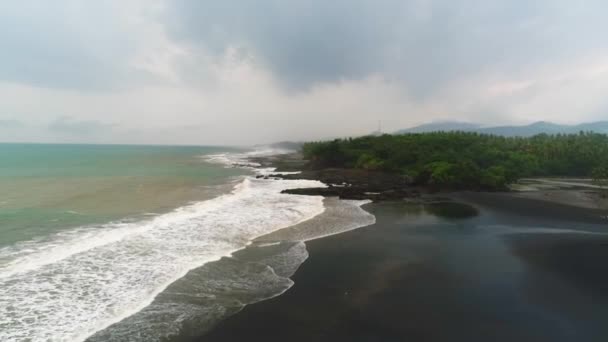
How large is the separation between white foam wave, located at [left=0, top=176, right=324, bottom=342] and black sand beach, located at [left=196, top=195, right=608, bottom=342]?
3.99 metres

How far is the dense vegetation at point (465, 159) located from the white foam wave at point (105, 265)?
24717 mm

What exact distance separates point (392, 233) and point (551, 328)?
1004cm

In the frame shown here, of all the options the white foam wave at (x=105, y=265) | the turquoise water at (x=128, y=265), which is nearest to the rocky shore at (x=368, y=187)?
the turquoise water at (x=128, y=265)

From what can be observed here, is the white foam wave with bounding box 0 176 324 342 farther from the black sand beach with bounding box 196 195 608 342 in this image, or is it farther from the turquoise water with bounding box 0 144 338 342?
the black sand beach with bounding box 196 195 608 342

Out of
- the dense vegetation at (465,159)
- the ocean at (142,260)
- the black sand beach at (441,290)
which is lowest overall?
the black sand beach at (441,290)

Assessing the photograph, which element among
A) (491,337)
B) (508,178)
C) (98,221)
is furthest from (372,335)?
(508,178)

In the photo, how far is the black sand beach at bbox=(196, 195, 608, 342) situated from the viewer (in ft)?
30.1

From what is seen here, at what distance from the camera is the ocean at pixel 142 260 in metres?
9.59

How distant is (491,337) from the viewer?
8.96m

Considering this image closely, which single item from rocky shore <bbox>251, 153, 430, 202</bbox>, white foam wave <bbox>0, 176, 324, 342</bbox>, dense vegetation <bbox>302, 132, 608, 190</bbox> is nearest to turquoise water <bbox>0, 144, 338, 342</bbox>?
white foam wave <bbox>0, 176, 324, 342</bbox>

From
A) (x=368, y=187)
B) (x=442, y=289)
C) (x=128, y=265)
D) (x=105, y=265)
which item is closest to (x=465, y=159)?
(x=368, y=187)

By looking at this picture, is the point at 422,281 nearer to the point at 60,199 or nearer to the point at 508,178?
the point at 60,199

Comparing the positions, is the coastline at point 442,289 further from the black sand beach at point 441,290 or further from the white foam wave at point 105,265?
the white foam wave at point 105,265

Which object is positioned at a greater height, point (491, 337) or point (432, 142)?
point (432, 142)
